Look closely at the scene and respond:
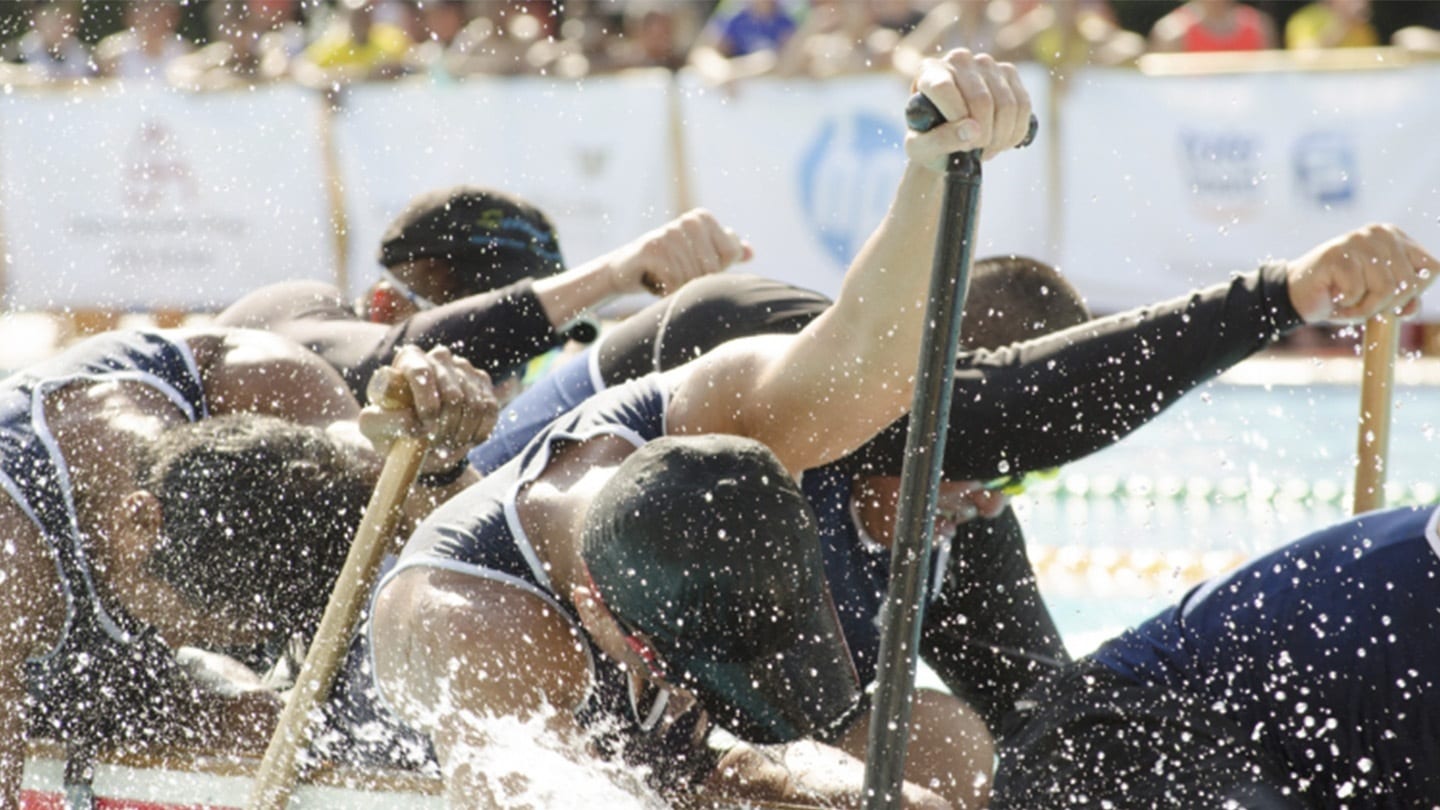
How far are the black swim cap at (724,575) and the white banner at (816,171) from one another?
5.67 metres

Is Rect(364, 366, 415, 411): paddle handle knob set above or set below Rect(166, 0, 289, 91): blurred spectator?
above

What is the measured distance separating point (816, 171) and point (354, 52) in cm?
281

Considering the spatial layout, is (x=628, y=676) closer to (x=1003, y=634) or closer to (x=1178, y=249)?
(x=1003, y=634)

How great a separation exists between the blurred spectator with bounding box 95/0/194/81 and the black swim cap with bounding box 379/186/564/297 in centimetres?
593

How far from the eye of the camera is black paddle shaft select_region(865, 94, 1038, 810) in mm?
1732

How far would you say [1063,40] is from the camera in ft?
25.1

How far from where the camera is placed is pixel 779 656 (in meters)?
1.89

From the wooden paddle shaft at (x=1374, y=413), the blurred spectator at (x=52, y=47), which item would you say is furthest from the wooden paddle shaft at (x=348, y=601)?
the blurred spectator at (x=52, y=47)

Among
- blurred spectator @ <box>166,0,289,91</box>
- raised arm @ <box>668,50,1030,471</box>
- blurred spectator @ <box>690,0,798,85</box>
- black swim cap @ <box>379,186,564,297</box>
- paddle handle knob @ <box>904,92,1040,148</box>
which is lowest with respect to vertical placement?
blurred spectator @ <box>166,0,289,91</box>

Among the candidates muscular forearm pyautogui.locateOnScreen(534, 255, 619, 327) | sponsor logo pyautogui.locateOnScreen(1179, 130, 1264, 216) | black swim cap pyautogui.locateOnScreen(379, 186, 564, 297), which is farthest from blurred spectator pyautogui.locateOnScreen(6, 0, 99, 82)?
muscular forearm pyautogui.locateOnScreen(534, 255, 619, 327)

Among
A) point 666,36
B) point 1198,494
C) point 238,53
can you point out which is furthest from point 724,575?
point 238,53

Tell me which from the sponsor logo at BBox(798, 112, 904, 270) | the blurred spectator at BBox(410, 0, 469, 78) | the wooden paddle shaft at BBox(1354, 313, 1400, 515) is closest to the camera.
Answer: the wooden paddle shaft at BBox(1354, 313, 1400, 515)

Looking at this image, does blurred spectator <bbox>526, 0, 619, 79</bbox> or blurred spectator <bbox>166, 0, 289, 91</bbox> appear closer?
blurred spectator <bbox>526, 0, 619, 79</bbox>

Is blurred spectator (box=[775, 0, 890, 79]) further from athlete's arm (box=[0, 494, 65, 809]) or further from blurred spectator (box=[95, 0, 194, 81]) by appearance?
athlete's arm (box=[0, 494, 65, 809])
